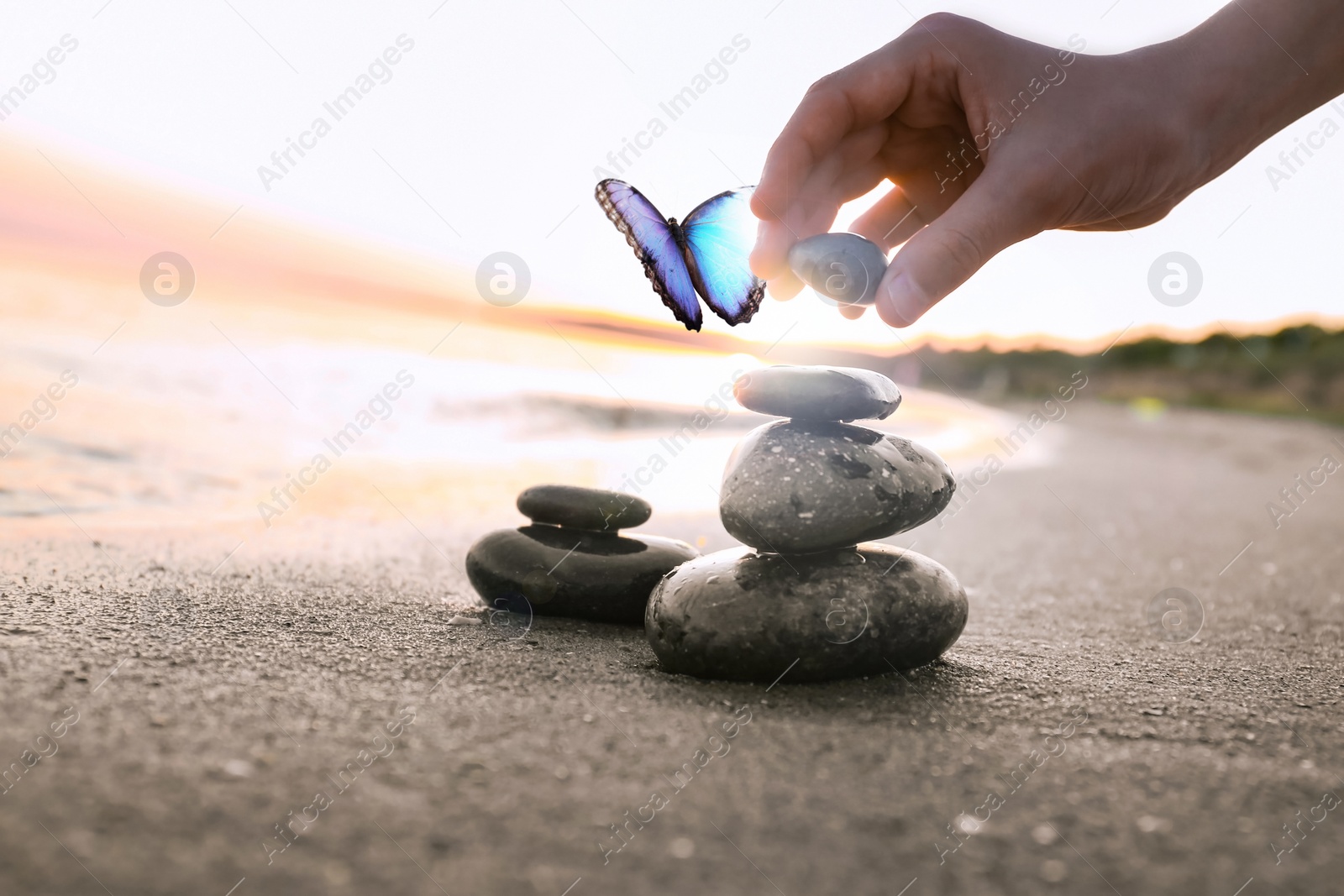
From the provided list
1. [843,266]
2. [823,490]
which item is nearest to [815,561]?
[823,490]

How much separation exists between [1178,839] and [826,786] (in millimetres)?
669

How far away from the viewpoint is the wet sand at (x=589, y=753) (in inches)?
58.2

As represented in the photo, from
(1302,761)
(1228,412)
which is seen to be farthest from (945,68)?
(1228,412)

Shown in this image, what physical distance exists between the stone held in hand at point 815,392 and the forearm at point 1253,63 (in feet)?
4.34

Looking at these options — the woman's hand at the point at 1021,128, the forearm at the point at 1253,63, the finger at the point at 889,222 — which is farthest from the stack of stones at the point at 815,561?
the forearm at the point at 1253,63

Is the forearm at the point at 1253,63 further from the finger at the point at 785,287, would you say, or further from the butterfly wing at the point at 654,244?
the butterfly wing at the point at 654,244

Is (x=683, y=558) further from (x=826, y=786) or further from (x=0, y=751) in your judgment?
(x=0, y=751)

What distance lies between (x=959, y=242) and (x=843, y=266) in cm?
37

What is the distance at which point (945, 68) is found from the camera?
2.89 metres

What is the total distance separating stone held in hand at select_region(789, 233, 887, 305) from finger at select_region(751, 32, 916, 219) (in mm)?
307

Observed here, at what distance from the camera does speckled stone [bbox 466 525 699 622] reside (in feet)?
11.0

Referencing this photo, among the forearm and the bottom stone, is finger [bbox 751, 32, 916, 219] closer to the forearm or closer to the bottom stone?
the forearm

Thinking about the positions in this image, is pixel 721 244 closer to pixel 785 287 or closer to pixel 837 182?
pixel 785 287

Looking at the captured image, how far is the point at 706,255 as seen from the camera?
3.05 meters
